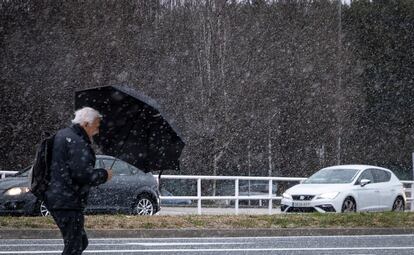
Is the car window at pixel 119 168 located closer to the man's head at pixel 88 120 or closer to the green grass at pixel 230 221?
the green grass at pixel 230 221

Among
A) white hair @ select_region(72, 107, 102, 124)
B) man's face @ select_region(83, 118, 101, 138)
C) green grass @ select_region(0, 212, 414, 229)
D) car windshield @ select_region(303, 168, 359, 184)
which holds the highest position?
white hair @ select_region(72, 107, 102, 124)

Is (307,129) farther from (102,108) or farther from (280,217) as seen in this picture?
(102,108)

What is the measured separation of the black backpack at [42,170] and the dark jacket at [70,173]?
0.05 metres

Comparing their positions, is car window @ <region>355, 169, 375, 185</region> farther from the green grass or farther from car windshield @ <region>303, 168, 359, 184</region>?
the green grass

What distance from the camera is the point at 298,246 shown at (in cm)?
1401

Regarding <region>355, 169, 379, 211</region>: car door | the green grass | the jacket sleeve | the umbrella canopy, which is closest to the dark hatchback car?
the green grass

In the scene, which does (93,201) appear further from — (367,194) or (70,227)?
(70,227)

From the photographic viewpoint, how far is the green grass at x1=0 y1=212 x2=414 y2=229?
51.5 feet

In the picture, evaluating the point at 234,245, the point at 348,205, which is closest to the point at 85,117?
the point at 234,245

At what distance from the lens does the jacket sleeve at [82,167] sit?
758 centimetres

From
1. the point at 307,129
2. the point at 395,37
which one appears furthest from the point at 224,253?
the point at 395,37

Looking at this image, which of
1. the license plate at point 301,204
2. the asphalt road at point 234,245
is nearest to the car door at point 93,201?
the asphalt road at point 234,245

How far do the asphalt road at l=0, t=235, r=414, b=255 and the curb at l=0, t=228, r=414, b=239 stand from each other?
24 centimetres

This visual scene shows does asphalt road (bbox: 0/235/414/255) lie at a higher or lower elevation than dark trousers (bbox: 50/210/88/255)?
lower
